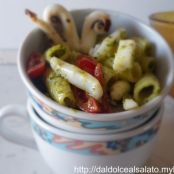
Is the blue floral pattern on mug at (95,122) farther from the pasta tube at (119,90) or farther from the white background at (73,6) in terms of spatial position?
the white background at (73,6)

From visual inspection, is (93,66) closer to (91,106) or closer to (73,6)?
(91,106)

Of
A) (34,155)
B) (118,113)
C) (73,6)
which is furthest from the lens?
(73,6)

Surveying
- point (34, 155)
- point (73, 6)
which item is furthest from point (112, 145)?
point (73, 6)

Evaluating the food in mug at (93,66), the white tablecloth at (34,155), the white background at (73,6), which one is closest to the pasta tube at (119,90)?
the food in mug at (93,66)

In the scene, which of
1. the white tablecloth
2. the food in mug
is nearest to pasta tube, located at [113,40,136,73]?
the food in mug

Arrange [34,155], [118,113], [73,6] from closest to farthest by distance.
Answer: [118,113] < [34,155] < [73,6]

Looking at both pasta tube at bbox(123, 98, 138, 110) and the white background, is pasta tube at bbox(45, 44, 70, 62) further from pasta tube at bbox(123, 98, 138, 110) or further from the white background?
the white background
